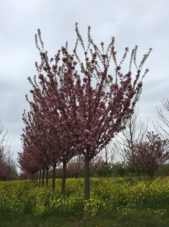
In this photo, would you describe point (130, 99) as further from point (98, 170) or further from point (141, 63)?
point (98, 170)

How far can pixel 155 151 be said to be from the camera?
2019cm

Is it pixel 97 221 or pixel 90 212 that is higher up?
pixel 90 212

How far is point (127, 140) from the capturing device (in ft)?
76.3

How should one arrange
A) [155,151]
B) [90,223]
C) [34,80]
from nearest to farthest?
[90,223] → [34,80] → [155,151]

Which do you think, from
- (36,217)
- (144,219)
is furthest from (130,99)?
(36,217)

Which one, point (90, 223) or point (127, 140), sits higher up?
point (127, 140)

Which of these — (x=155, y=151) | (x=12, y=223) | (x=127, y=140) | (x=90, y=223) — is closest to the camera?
(x=90, y=223)

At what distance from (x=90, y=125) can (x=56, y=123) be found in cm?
95

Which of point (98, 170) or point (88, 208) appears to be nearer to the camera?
point (88, 208)

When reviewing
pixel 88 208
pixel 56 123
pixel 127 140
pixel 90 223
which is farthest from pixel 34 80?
pixel 127 140

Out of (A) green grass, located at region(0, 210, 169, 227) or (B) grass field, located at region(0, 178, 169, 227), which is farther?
(B) grass field, located at region(0, 178, 169, 227)

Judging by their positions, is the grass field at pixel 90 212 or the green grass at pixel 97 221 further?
the grass field at pixel 90 212

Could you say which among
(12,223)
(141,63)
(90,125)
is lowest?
(12,223)

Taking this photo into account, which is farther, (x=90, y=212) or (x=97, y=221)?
(x=90, y=212)
